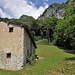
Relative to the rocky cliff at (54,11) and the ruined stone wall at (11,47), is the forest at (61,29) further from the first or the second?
the rocky cliff at (54,11)

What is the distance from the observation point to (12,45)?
99.6ft

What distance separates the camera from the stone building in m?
29.9

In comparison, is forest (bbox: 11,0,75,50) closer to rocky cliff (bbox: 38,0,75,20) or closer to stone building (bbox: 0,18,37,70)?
stone building (bbox: 0,18,37,70)

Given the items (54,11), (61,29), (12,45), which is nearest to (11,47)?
(12,45)


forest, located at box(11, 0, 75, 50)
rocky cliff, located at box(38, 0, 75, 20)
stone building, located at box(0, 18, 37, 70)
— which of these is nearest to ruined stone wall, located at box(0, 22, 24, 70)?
stone building, located at box(0, 18, 37, 70)

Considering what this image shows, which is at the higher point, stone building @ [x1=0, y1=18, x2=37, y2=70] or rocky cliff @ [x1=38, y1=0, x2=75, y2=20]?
rocky cliff @ [x1=38, y1=0, x2=75, y2=20]

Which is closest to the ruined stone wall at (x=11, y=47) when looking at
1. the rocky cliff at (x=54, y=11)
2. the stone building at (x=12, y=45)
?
the stone building at (x=12, y=45)

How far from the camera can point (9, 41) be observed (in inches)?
1204

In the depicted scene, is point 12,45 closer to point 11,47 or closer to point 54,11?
point 11,47

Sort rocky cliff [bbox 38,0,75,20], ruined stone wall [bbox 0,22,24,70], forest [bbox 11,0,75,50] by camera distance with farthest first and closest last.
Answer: rocky cliff [bbox 38,0,75,20], forest [bbox 11,0,75,50], ruined stone wall [bbox 0,22,24,70]

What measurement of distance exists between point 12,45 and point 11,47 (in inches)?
12.3

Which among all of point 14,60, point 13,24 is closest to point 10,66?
point 14,60

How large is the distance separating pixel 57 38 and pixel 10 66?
4753 centimetres

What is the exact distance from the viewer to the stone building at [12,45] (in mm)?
29875
